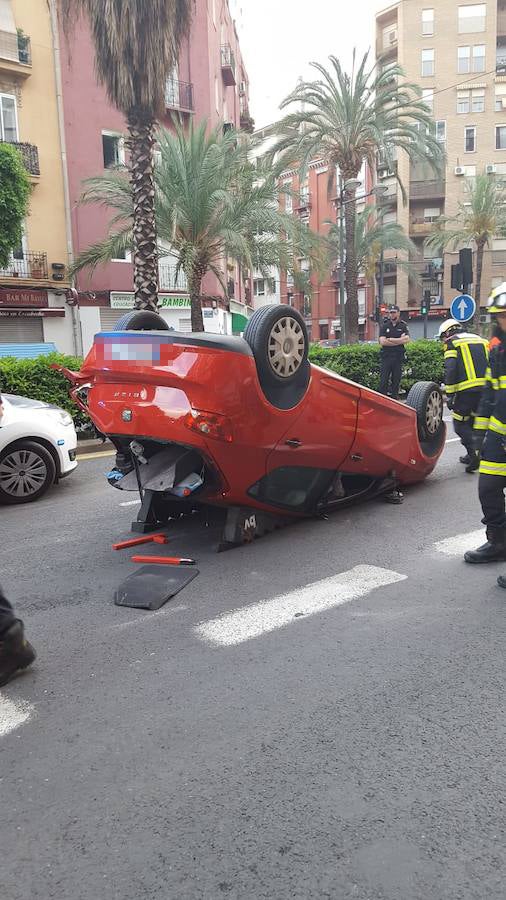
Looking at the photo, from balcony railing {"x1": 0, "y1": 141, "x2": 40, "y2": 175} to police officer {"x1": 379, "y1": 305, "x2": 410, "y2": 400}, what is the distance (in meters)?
16.3

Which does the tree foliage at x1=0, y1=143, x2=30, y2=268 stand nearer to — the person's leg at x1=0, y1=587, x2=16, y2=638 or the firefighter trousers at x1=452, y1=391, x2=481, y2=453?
the firefighter trousers at x1=452, y1=391, x2=481, y2=453

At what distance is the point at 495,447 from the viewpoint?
4.44m

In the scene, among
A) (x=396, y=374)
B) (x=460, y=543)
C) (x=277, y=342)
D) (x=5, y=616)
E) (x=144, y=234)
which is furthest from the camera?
(x=396, y=374)

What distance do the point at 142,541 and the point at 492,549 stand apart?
2525mm

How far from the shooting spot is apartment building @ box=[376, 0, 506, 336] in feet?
162

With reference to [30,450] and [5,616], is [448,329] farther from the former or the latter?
[5,616]

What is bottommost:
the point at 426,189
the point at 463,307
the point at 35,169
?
the point at 463,307

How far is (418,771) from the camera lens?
2.42 metres

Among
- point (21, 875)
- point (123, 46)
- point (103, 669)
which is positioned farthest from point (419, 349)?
point (21, 875)

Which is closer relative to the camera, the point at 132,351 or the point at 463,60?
the point at 132,351

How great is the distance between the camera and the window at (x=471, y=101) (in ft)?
164

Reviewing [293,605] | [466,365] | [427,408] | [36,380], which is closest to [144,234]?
[36,380]

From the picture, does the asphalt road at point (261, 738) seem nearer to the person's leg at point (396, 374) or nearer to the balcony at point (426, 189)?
the person's leg at point (396, 374)

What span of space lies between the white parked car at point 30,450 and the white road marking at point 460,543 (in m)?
3.98
